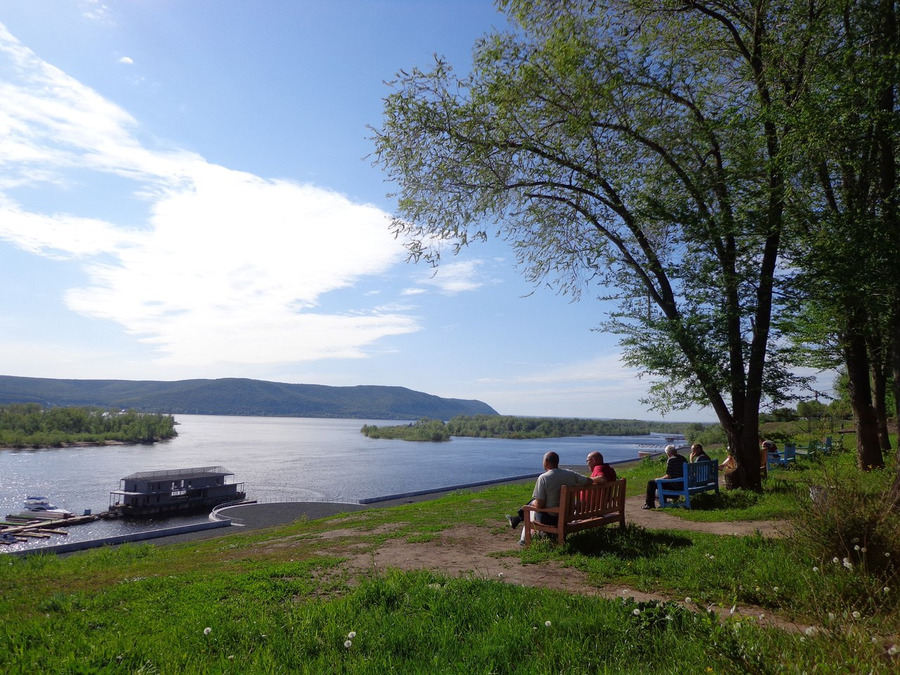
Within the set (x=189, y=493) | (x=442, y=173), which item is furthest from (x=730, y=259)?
(x=189, y=493)

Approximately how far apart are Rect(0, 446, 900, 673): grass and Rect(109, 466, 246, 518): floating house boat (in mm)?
43049

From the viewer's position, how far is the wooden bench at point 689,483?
10047 millimetres

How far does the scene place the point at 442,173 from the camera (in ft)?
39.6

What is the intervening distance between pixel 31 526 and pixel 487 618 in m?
41.5

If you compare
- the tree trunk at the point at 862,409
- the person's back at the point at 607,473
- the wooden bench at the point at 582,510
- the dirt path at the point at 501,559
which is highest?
the tree trunk at the point at 862,409

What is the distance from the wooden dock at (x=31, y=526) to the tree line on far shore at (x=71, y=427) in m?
97.1

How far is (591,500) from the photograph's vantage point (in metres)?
7.12

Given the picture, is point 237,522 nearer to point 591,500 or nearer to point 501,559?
point 501,559

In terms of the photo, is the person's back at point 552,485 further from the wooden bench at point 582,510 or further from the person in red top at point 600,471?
the person in red top at point 600,471

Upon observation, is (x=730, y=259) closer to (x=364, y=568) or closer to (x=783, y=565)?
(x=783, y=565)

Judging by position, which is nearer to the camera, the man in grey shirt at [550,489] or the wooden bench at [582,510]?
the wooden bench at [582,510]

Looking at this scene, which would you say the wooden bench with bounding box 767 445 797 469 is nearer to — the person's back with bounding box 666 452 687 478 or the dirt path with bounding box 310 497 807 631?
the person's back with bounding box 666 452 687 478

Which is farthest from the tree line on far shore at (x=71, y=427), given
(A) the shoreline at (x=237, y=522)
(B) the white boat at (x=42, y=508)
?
(A) the shoreline at (x=237, y=522)

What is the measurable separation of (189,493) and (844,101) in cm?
5278
